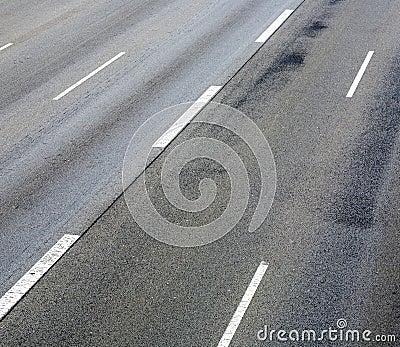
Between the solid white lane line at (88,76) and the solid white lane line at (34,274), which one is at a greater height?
the solid white lane line at (34,274)

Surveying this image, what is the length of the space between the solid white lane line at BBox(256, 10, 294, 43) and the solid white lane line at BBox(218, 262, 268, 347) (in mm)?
10140

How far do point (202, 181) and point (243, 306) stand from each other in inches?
130

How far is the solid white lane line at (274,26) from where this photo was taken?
760 inches

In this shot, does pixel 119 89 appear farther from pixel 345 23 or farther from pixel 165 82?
pixel 345 23

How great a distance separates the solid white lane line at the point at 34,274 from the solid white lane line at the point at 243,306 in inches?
96.6

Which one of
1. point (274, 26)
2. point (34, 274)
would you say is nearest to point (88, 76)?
point (274, 26)

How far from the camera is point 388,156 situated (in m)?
13.0

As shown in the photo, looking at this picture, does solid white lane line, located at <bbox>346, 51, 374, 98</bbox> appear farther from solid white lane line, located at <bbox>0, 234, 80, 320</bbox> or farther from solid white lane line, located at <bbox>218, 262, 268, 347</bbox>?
solid white lane line, located at <bbox>0, 234, 80, 320</bbox>

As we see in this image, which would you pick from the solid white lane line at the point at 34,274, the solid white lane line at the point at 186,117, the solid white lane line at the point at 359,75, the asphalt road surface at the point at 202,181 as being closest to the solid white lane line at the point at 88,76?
the asphalt road surface at the point at 202,181

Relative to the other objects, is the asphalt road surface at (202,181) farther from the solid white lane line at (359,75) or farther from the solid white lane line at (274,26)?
the solid white lane line at (274,26)

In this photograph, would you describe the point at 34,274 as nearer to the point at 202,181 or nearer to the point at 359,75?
the point at 202,181

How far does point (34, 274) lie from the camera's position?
9.90 m

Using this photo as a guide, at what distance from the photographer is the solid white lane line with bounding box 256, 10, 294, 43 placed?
19.3 meters

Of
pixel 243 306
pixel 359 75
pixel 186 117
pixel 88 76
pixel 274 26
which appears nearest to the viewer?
pixel 243 306
